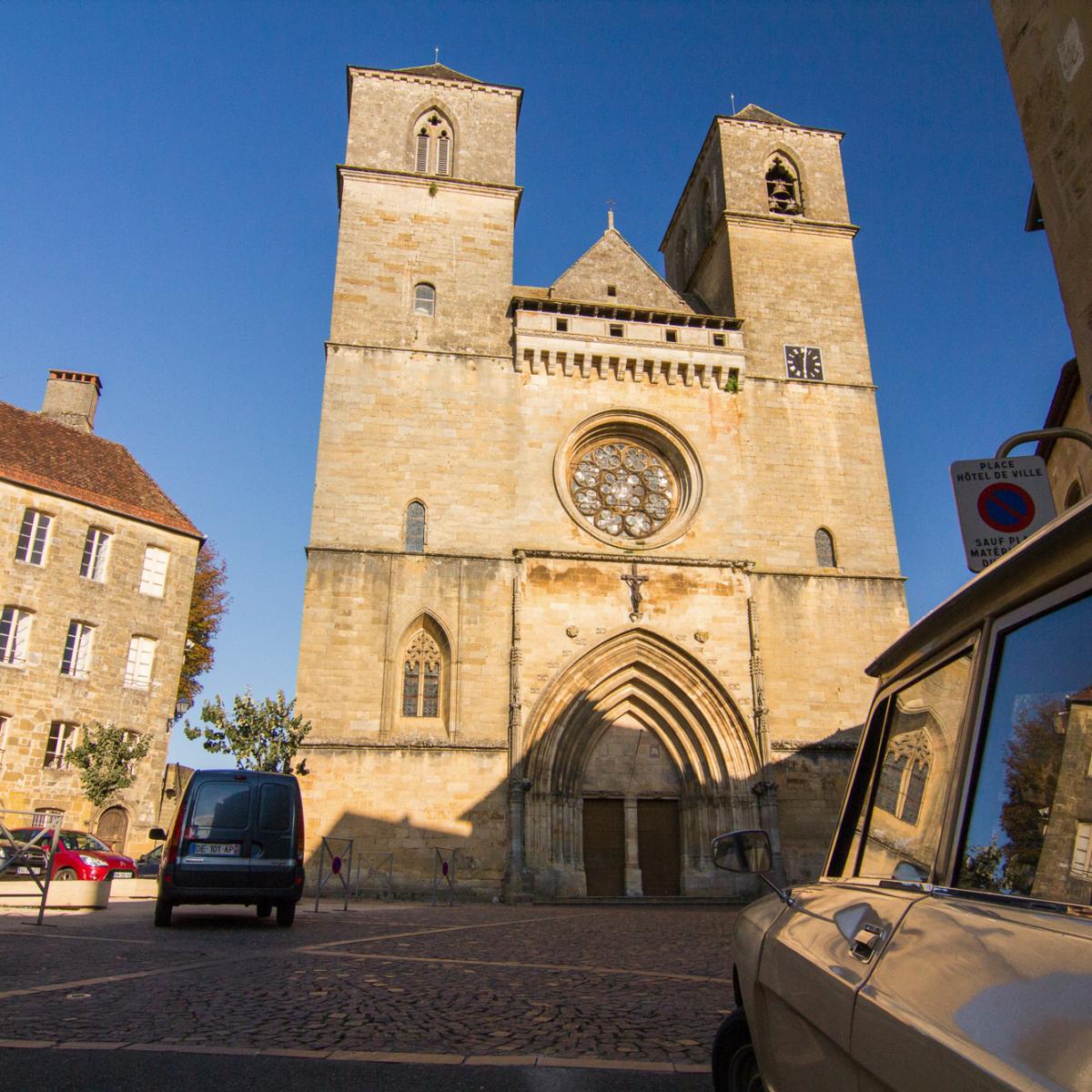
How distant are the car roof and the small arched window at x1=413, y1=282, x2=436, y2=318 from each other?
18.4 m

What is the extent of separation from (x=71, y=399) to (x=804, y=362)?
1868 centimetres

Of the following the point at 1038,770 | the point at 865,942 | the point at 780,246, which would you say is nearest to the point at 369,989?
the point at 865,942

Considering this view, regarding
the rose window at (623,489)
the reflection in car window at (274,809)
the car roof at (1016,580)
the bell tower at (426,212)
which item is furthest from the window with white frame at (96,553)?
the car roof at (1016,580)

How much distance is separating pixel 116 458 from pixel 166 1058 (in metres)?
22.4

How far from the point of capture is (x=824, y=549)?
1878cm

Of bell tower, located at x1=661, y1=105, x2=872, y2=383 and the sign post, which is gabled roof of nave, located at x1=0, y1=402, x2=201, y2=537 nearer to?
bell tower, located at x1=661, y1=105, x2=872, y2=383

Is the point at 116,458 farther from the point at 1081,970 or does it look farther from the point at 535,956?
the point at 1081,970

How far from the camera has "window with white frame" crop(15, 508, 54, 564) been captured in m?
19.1

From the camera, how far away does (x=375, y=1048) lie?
3379 mm

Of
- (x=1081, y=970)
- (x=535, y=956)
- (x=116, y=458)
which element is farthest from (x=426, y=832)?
(x=1081, y=970)

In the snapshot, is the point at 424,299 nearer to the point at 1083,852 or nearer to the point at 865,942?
the point at 865,942

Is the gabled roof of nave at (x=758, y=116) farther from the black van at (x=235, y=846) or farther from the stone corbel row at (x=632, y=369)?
the black van at (x=235, y=846)

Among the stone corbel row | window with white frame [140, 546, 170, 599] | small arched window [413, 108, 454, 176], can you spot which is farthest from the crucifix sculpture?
window with white frame [140, 546, 170, 599]

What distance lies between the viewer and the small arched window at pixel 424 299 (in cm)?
1922
